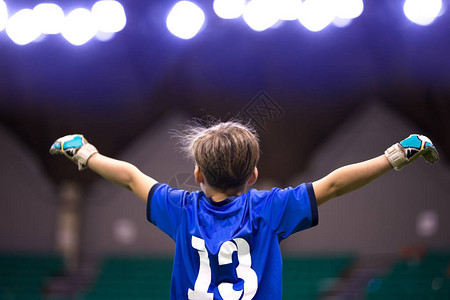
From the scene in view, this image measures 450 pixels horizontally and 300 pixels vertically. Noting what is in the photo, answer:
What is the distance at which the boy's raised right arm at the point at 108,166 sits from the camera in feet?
6.34

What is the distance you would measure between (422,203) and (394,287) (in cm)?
365

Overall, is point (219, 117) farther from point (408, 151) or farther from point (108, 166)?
point (408, 151)

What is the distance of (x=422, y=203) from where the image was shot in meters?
13.1

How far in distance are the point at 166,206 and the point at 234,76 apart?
871 cm

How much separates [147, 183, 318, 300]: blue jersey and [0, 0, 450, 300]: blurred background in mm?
7335

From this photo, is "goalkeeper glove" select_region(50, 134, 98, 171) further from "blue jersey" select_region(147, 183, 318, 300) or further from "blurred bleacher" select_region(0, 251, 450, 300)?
"blurred bleacher" select_region(0, 251, 450, 300)

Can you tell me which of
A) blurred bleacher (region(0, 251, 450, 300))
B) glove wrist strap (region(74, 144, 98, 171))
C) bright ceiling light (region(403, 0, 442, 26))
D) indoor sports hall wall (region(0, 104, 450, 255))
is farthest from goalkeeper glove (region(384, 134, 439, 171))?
indoor sports hall wall (region(0, 104, 450, 255))

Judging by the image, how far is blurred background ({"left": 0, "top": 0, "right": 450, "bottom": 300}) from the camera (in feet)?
31.4

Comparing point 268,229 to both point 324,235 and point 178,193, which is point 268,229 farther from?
point 324,235

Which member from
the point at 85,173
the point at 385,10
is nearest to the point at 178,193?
the point at 385,10

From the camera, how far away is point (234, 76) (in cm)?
1041

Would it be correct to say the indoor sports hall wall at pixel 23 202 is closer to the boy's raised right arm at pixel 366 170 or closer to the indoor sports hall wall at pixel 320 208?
the indoor sports hall wall at pixel 320 208

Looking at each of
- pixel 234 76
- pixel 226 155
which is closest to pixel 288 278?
pixel 234 76

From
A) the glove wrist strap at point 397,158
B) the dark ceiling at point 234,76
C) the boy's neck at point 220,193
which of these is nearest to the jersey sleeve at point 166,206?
the boy's neck at point 220,193
